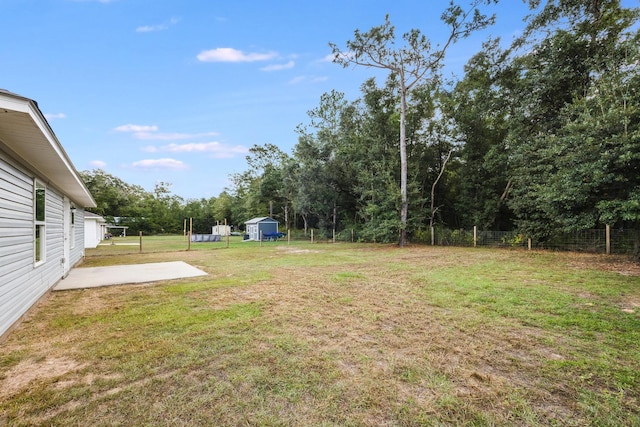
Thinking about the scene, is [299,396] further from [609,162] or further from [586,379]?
[609,162]

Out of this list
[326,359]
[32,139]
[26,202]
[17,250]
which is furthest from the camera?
[26,202]

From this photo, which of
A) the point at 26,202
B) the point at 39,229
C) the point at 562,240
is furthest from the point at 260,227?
the point at 562,240

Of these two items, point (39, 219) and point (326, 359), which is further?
point (39, 219)

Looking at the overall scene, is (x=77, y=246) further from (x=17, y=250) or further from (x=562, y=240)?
(x=562, y=240)

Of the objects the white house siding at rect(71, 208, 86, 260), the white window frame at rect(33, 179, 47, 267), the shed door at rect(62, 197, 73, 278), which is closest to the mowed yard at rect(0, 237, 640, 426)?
the white window frame at rect(33, 179, 47, 267)

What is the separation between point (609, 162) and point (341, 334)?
28.9 ft

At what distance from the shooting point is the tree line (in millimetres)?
7617

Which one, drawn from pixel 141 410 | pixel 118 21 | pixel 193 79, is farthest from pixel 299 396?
pixel 193 79

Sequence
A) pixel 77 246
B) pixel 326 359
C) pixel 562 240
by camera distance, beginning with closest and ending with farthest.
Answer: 1. pixel 326 359
2. pixel 77 246
3. pixel 562 240

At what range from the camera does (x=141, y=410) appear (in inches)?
66.0

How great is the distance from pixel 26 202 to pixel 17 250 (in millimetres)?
802

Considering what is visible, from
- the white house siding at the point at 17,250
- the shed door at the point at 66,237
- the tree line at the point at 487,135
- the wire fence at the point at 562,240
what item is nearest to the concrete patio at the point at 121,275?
the shed door at the point at 66,237

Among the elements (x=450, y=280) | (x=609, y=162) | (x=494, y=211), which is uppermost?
(x=609, y=162)

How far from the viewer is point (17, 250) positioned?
10.8ft
